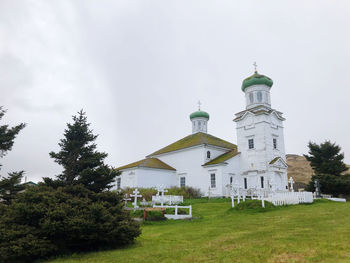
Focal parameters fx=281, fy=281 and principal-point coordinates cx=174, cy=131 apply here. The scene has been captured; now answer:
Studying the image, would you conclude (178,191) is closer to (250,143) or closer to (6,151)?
(250,143)

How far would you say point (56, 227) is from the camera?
24.9 ft

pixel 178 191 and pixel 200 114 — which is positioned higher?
pixel 200 114

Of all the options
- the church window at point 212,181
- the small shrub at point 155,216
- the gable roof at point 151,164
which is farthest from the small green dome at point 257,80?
the small shrub at point 155,216

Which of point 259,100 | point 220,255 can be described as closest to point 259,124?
point 259,100

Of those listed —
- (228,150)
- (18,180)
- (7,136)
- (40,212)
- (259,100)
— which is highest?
(259,100)

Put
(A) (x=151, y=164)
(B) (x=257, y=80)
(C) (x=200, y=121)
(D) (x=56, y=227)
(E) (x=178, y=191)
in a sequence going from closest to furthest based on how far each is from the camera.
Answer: (D) (x=56, y=227) < (E) (x=178, y=191) < (B) (x=257, y=80) < (A) (x=151, y=164) < (C) (x=200, y=121)

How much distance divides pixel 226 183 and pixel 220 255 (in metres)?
23.2

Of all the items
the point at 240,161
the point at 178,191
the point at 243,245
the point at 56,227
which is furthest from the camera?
the point at 240,161

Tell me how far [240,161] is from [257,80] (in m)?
9.31

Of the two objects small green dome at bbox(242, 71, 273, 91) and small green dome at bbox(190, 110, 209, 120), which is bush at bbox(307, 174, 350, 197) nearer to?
small green dome at bbox(242, 71, 273, 91)

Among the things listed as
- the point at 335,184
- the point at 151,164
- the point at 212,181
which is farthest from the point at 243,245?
the point at 151,164

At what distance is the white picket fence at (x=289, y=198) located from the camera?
58.4 feet

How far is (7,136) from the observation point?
56.0 feet

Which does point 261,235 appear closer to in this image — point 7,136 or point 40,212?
point 40,212
